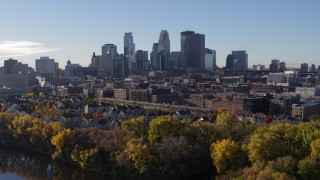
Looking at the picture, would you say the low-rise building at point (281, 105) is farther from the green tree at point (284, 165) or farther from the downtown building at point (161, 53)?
the downtown building at point (161, 53)

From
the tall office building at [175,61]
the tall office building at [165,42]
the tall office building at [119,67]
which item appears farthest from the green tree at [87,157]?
the tall office building at [175,61]

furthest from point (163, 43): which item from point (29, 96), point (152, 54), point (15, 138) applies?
point (15, 138)

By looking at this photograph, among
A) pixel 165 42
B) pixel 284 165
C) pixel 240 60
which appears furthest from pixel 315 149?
pixel 240 60

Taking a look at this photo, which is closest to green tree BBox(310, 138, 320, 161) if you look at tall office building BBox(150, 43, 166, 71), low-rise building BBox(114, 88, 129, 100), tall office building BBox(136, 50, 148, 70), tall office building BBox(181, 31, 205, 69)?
low-rise building BBox(114, 88, 129, 100)

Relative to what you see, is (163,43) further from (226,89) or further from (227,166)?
(227,166)

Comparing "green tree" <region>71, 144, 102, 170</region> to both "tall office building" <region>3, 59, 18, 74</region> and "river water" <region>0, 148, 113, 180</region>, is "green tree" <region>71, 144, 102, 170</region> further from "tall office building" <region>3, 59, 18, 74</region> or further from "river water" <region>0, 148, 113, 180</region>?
"tall office building" <region>3, 59, 18, 74</region>

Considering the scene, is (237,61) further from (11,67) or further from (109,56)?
(11,67)

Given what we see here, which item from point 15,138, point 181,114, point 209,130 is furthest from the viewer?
point 181,114
